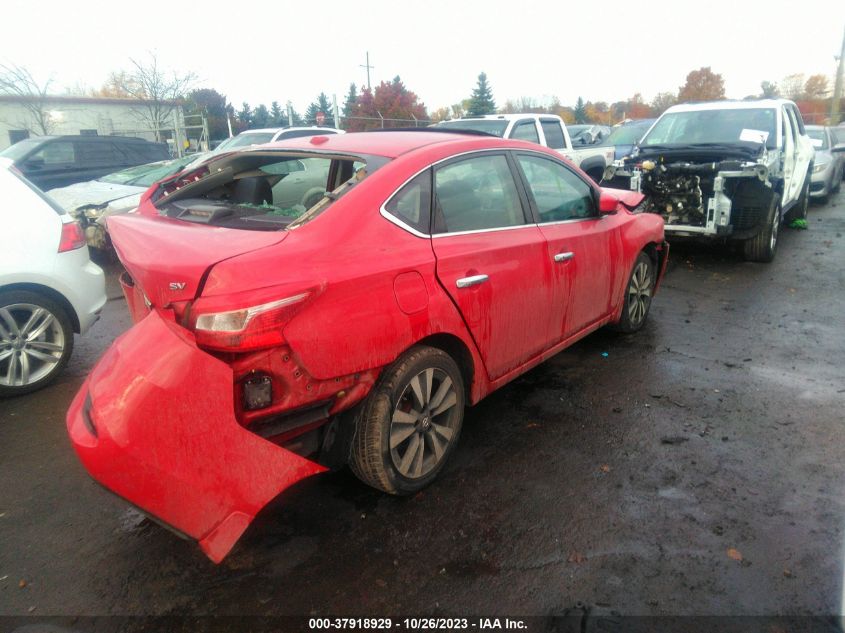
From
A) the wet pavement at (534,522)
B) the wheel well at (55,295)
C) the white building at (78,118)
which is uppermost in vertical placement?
the white building at (78,118)

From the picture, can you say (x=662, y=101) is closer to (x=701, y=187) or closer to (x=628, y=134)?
(x=628, y=134)

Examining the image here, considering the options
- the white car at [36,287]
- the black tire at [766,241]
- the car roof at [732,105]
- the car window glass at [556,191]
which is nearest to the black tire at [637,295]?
the car window glass at [556,191]

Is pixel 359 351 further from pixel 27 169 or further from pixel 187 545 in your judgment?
pixel 27 169

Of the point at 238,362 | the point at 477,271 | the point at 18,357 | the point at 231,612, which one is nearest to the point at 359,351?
the point at 238,362

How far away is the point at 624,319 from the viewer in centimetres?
498

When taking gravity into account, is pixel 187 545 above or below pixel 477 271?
below

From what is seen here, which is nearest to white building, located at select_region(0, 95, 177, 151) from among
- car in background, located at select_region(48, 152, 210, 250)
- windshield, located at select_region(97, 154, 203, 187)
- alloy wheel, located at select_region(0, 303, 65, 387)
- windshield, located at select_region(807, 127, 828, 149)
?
windshield, located at select_region(97, 154, 203, 187)

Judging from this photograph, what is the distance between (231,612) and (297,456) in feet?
2.13

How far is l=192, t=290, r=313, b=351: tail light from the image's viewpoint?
2.22m

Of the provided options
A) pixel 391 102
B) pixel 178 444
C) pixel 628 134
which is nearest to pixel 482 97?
pixel 391 102

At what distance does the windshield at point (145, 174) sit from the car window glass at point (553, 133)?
632 cm

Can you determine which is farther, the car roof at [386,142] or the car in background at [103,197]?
the car in background at [103,197]

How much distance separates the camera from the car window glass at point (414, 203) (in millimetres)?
2840

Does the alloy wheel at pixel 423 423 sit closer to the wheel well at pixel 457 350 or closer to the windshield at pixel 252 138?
the wheel well at pixel 457 350
